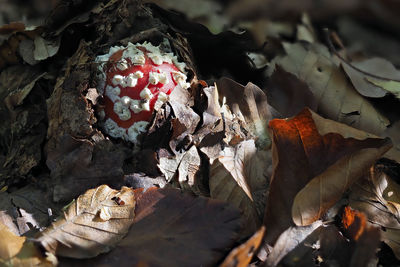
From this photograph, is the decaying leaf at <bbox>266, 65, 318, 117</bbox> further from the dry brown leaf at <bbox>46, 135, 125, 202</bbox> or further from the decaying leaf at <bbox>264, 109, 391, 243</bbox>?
the dry brown leaf at <bbox>46, 135, 125, 202</bbox>

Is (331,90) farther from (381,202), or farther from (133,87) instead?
(133,87)

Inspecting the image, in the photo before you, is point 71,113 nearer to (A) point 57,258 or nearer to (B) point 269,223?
(A) point 57,258

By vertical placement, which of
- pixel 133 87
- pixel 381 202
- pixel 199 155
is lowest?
pixel 381 202

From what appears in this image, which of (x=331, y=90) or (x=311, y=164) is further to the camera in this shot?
(x=331, y=90)

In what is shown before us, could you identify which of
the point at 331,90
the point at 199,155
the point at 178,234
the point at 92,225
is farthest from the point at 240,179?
the point at 331,90

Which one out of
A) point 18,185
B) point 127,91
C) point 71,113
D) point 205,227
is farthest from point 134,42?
point 205,227

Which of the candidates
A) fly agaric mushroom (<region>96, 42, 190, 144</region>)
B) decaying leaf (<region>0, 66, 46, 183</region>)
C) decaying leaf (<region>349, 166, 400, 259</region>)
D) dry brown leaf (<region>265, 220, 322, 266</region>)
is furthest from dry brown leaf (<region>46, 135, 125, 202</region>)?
decaying leaf (<region>349, 166, 400, 259</region>)

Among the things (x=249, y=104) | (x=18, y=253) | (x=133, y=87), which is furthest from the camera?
(x=249, y=104)

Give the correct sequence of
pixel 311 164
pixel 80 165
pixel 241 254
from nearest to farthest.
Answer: pixel 241 254 < pixel 311 164 < pixel 80 165
